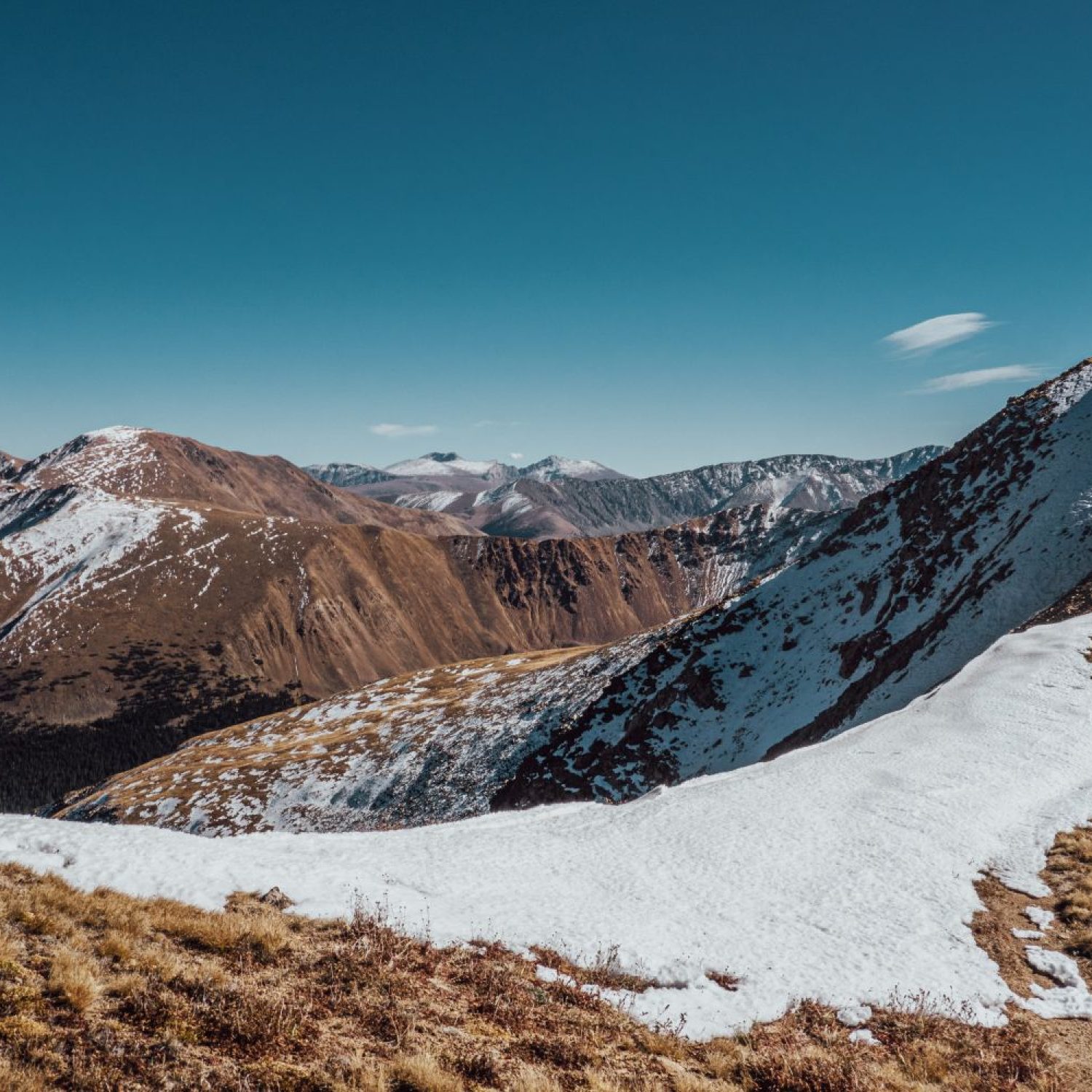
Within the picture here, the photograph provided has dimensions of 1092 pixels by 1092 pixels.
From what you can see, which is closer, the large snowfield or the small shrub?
the small shrub

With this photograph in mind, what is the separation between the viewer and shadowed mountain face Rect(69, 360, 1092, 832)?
52906 millimetres

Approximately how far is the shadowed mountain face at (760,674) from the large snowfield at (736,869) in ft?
89.1

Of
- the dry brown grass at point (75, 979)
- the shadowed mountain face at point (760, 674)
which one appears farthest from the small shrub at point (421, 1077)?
the shadowed mountain face at point (760, 674)

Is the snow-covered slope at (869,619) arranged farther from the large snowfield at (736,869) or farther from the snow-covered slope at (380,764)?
the large snowfield at (736,869)

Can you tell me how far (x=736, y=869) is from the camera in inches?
625

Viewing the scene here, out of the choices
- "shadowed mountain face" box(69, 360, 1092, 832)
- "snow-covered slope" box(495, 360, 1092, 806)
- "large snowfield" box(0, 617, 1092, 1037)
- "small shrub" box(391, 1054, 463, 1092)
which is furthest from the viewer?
"shadowed mountain face" box(69, 360, 1092, 832)

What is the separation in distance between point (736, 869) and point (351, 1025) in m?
10.7

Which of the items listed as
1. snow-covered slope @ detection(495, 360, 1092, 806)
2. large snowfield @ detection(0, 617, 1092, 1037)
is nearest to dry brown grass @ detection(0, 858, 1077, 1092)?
large snowfield @ detection(0, 617, 1092, 1037)

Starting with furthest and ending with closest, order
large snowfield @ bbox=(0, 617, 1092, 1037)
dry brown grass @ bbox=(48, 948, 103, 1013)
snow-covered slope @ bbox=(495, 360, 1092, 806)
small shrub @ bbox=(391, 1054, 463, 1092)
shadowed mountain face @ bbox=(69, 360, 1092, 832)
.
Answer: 1. shadowed mountain face @ bbox=(69, 360, 1092, 832)
2. snow-covered slope @ bbox=(495, 360, 1092, 806)
3. large snowfield @ bbox=(0, 617, 1092, 1037)
4. dry brown grass @ bbox=(48, 948, 103, 1013)
5. small shrub @ bbox=(391, 1054, 463, 1092)

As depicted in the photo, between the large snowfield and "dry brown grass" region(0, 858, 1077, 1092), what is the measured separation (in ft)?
2.61

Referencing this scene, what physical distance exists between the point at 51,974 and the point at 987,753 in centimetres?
2623

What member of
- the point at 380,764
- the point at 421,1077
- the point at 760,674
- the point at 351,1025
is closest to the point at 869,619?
the point at 760,674

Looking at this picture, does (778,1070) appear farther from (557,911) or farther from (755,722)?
(755,722)

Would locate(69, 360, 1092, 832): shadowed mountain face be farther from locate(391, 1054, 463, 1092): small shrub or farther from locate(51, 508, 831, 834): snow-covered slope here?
locate(391, 1054, 463, 1092): small shrub
